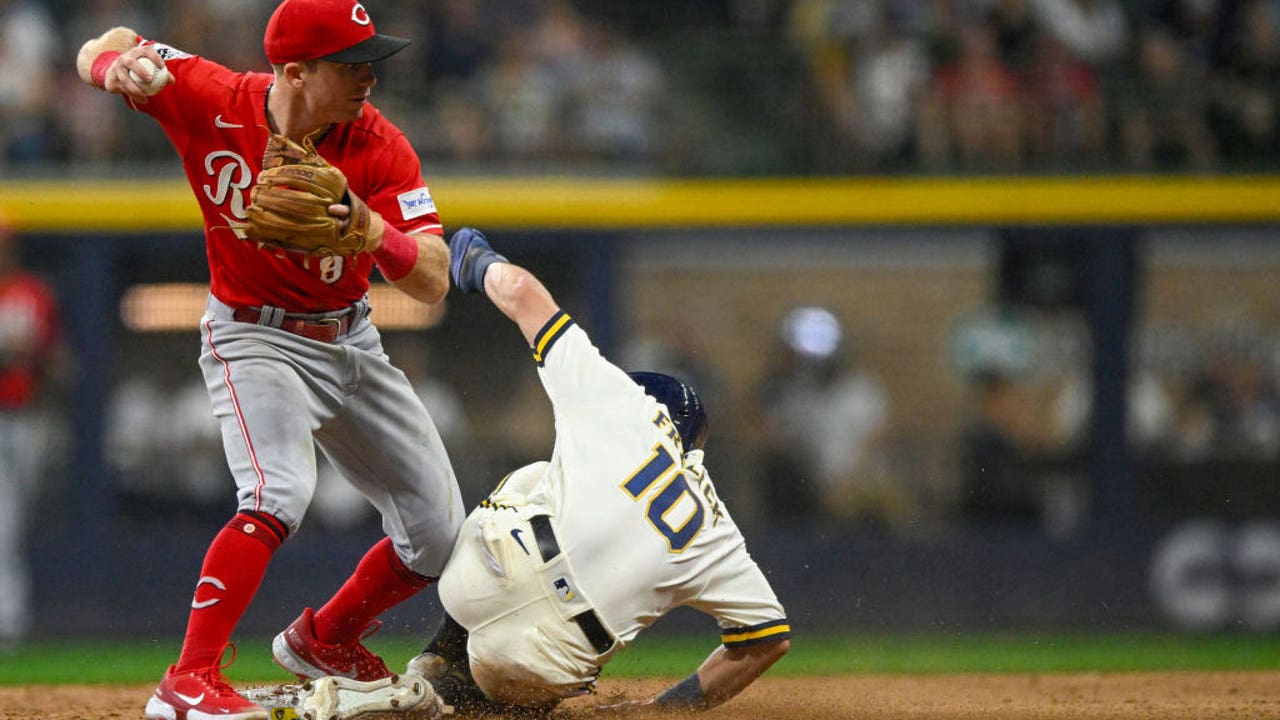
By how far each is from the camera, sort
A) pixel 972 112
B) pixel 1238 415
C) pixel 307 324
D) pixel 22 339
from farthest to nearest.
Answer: pixel 972 112
pixel 1238 415
pixel 22 339
pixel 307 324

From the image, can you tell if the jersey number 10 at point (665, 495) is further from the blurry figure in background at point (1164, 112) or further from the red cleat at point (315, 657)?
the blurry figure in background at point (1164, 112)

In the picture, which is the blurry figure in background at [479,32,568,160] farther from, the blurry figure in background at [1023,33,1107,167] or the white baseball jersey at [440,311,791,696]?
the white baseball jersey at [440,311,791,696]

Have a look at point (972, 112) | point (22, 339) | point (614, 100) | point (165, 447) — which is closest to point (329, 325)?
point (22, 339)

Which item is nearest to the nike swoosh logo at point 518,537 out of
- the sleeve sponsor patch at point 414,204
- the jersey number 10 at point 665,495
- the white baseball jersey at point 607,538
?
the white baseball jersey at point 607,538

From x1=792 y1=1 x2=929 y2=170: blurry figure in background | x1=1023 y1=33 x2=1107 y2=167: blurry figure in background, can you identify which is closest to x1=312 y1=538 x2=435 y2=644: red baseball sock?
x1=792 y1=1 x2=929 y2=170: blurry figure in background

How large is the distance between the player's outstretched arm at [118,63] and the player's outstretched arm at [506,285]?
3.11ft

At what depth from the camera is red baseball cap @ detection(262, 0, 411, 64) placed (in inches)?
159

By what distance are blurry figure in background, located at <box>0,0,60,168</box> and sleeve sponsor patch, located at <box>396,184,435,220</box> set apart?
6154mm

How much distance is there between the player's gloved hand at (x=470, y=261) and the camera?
4.29 m

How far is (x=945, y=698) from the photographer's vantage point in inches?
214

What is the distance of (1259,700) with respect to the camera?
17.3 feet

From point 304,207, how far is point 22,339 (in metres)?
5.38

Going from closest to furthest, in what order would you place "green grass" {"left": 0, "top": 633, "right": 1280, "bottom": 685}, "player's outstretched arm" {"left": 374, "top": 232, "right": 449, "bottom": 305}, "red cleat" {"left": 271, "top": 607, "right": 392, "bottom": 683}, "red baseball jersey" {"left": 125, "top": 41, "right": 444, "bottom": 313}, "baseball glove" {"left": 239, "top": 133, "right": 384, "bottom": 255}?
1. "baseball glove" {"left": 239, "top": 133, "right": 384, "bottom": 255}
2. "player's outstretched arm" {"left": 374, "top": 232, "right": 449, "bottom": 305}
3. "red baseball jersey" {"left": 125, "top": 41, "right": 444, "bottom": 313}
4. "red cleat" {"left": 271, "top": 607, "right": 392, "bottom": 683}
5. "green grass" {"left": 0, "top": 633, "right": 1280, "bottom": 685}

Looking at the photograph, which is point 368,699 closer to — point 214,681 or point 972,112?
point 214,681
